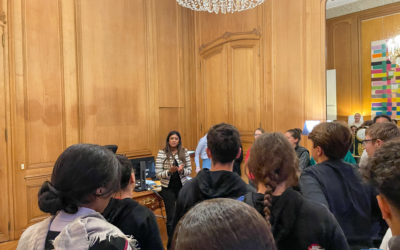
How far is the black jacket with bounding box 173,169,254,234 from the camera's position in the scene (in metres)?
1.61

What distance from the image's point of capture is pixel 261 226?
589 millimetres

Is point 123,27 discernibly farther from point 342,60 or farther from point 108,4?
point 342,60

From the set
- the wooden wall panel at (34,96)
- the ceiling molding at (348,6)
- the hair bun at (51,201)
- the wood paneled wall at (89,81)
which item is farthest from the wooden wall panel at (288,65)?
the hair bun at (51,201)

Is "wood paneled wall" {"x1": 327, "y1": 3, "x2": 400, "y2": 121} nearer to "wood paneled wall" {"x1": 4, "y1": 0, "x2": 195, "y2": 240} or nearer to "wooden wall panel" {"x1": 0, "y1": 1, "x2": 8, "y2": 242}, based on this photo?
"wood paneled wall" {"x1": 4, "y1": 0, "x2": 195, "y2": 240}

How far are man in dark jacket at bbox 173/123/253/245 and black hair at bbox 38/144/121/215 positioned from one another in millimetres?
634

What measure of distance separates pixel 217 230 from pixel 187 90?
6.09 m

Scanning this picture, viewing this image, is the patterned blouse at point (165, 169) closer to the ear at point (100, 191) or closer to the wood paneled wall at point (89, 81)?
the wood paneled wall at point (89, 81)

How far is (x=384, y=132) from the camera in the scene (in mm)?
1965

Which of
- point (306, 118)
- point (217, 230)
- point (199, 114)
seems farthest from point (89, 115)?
point (217, 230)

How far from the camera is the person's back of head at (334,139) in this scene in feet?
5.41

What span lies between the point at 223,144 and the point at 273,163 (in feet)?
1.73

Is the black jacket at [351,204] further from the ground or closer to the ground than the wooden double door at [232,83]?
closer to the ground

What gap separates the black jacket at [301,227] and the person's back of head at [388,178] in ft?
1.03

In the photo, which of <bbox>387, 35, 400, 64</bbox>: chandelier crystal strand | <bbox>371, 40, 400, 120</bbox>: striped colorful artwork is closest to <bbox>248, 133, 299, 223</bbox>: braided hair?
<bbox>387, 35, 400, 64</bbox>: chandelier crystal strand
